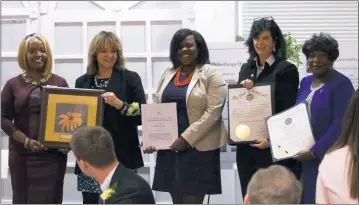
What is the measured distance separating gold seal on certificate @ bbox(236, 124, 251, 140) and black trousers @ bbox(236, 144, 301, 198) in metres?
0.06

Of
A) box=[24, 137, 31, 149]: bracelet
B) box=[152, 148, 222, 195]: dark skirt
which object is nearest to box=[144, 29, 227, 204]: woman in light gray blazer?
box=[152, 148, 222, 195]: dark skirt

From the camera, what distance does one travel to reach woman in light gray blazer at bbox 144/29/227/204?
388 cm

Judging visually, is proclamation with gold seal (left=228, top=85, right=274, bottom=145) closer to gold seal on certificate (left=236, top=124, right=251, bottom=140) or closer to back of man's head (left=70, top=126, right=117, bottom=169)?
gold seal on certificate (left=236, top=124, right=251, bottom=140)

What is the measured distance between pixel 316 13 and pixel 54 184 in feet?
10.9

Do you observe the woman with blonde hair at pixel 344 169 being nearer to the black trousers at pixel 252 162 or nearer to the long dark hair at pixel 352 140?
the long dark hair at pixel 352 140

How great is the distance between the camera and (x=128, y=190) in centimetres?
270

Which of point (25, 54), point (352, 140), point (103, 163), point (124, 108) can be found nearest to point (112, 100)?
point (124, 108)

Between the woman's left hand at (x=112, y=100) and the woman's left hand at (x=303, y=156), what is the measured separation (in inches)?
46.8

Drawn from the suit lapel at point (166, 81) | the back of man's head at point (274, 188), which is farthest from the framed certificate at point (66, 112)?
the back of man's head at point (274, 188)

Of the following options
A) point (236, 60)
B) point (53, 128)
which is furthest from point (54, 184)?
point (236, 60)

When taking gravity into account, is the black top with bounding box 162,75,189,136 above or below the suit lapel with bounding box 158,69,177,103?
below

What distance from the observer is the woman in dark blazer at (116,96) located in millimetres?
3965

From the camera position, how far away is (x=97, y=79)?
4098 mm

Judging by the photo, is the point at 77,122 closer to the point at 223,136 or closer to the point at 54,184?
the point at 54,184
